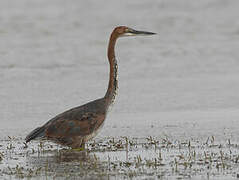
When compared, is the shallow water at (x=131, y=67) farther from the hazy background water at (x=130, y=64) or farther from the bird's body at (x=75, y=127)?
the bird's body at (x=75, y=127)

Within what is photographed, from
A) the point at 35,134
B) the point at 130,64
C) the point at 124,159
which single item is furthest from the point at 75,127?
the point at 130,64

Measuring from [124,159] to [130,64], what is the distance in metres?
9.80

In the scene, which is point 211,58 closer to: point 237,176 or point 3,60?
point 3,60

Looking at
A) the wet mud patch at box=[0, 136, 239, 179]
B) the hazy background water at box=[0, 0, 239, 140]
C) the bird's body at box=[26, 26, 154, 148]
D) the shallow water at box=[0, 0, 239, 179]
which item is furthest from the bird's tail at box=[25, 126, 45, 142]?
the hazy background water at box=[0, 0, 239, 140]

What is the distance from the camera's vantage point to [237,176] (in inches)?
314

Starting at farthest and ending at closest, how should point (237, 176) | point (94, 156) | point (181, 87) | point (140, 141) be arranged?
1. point (181, 87)
2. point (140, 141)
3. point (94, 156)
4. point (237, 176)

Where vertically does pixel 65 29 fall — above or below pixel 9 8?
below

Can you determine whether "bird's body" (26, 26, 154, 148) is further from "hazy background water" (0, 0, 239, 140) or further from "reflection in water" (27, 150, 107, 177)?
"hazy background water" (0, 0, 239, 140)

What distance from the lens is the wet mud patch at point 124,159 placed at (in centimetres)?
830

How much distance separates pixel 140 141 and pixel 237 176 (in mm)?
2902

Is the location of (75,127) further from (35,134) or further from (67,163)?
(67,163)

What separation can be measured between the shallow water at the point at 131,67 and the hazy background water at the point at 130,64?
0.02 m

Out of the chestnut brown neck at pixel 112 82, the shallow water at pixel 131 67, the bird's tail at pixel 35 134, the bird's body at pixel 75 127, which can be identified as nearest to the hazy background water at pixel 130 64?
the shallow water at pixel 131 67

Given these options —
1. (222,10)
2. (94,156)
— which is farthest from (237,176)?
(222,10)
